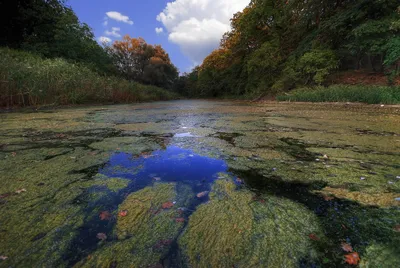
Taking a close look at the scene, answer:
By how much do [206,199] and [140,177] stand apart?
0.53m

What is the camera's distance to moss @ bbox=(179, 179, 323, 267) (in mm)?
771

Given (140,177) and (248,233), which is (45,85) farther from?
(248,233)

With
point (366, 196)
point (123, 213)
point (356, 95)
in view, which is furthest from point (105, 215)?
point (356, 95)

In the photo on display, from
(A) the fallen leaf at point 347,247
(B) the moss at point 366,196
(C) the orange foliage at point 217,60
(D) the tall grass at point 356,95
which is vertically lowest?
(A) the fallen leaf at point 347,247

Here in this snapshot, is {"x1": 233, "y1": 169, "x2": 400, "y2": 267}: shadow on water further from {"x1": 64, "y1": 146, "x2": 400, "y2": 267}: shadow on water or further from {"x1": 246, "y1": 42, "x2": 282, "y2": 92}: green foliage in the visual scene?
{"x1": 246, "y1": 42, "x2": 282, "y2": 92}: green foliage

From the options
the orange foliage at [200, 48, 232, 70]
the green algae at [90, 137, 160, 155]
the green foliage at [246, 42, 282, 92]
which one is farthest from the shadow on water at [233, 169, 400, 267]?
the orange foliage at [200, 48, 232, 70]

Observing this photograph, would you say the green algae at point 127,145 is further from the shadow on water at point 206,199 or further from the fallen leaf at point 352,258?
the fallen leaf at point 352,258

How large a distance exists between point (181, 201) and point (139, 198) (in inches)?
9.1

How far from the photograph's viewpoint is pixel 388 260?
747 mm

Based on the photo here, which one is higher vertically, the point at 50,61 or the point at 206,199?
the point at 50,61

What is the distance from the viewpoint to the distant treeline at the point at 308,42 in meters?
7.55

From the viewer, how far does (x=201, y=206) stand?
1126 mm

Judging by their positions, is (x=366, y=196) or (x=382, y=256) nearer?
(x=382, y=256)

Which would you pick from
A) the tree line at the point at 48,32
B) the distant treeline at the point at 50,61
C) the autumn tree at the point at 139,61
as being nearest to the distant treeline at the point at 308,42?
the distant treeline at the point at 50,61
